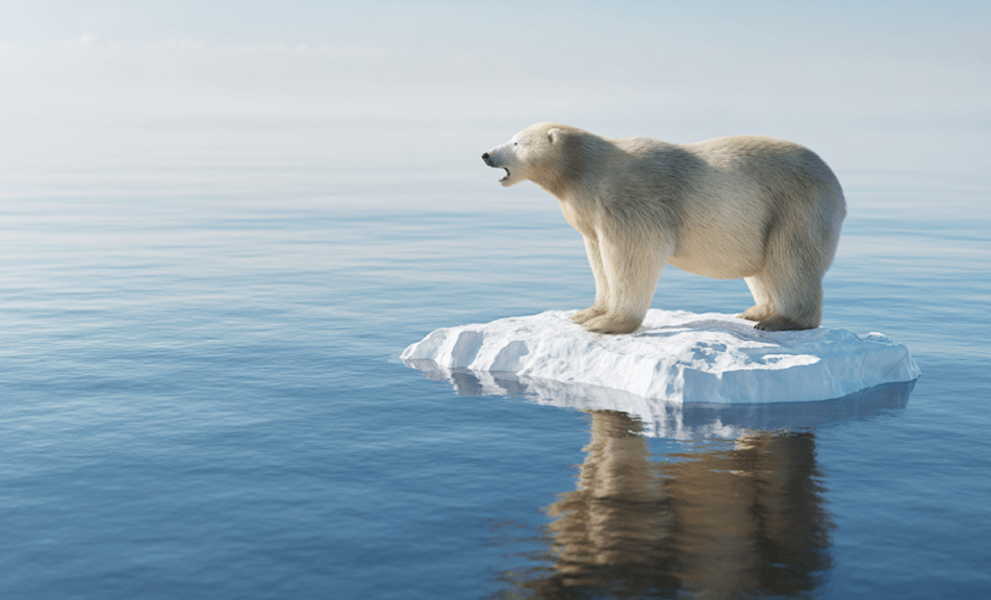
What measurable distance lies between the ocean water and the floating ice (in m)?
0.46

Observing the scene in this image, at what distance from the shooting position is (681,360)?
10.7 m

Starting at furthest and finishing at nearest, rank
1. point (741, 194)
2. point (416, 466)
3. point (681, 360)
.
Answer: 1. point (741, 194)
2. point (681, 360)
3. point (416, 466)

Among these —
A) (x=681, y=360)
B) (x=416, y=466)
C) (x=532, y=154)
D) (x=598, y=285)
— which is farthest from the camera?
(x=598, y=285)

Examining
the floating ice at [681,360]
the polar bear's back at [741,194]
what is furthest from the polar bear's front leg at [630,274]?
the polar bear's back at [741,194]

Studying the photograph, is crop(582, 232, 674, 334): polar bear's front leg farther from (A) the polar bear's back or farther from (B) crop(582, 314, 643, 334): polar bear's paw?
(A) the polar bear's back

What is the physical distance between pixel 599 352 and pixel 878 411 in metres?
3.24

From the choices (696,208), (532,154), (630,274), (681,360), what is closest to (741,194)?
(696,208)

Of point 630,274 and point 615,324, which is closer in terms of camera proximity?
point 630,274

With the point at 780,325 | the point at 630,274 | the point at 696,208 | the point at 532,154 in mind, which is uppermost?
the point at 532,154

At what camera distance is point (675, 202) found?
11.2 meters

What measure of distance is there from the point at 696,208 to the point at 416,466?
16.2ft

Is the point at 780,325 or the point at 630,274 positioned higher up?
the point at 630,274

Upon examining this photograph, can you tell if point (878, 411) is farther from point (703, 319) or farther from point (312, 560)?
point (312, 560)

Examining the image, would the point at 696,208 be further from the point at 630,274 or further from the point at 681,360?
the point at 681,360
